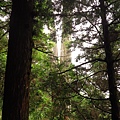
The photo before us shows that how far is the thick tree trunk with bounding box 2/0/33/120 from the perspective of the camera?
244cm

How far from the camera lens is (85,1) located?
4.44 m

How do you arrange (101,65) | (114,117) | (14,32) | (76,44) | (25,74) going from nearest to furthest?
(25,74) < (14,32) < (114,117) < (76,44) < (101,65)

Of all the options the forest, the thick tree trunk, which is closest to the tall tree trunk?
the forest

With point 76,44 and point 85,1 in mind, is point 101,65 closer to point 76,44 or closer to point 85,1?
point 76,44

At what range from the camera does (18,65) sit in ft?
8.64

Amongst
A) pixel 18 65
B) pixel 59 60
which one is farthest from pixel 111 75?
pixel 18 65

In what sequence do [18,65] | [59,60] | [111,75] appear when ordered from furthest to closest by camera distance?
[59,60], [111,75], [18,65]

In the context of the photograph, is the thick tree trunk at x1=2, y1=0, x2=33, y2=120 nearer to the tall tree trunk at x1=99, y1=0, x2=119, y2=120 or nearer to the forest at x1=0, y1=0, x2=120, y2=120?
the forest at x1=0, y1=0, x2=120, y2=120

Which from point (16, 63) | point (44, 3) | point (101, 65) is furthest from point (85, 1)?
point (16, 63)

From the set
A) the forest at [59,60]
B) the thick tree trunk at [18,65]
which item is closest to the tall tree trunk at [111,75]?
the forest at [59,60]

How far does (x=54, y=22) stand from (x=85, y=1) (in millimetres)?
922

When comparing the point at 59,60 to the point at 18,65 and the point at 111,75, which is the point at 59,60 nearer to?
the point at 111,75

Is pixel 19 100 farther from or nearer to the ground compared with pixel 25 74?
nearer to the ground

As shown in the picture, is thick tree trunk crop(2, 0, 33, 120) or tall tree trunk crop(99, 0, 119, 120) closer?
thick tree trunk crop(2, 0, 33, 120)
